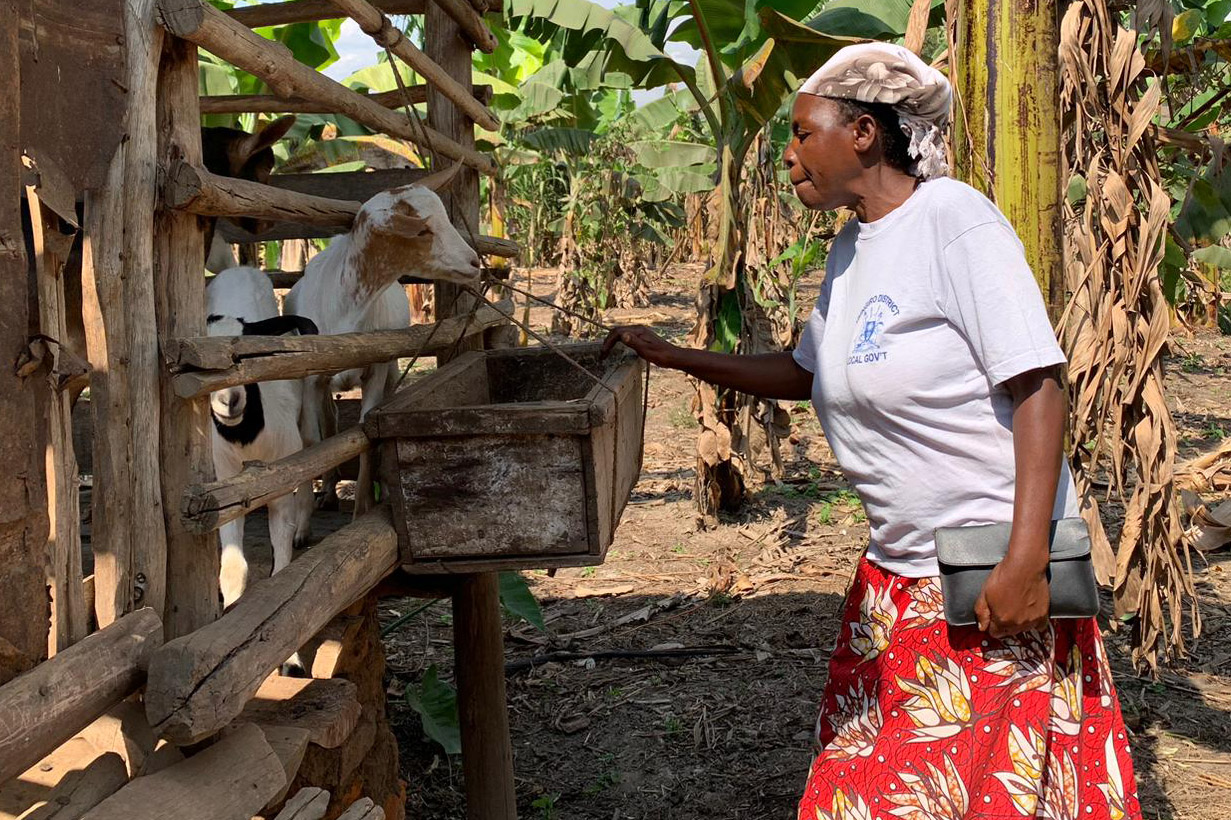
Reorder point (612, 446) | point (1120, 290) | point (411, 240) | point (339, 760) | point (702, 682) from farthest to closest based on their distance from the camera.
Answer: point (702, 682)
point (411, 240)
point (1120, 290)
point (612, 446)
point (339, 760)

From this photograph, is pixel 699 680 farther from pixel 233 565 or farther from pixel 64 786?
pixel 64 786

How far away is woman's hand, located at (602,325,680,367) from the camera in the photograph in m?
3.21

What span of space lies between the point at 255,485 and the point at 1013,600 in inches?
61.6

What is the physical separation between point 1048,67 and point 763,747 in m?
3.01

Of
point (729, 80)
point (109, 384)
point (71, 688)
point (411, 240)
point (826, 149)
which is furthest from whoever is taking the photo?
point (729, 80)

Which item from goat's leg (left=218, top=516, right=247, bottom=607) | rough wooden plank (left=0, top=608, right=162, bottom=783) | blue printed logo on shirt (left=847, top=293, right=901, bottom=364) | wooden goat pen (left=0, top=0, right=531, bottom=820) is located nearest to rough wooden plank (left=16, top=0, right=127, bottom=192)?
wooden goat pen (left=0, top=0, right=531, bottom=820)

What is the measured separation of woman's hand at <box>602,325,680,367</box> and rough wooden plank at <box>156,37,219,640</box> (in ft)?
4.13

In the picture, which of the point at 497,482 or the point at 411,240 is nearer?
the point at 497,482

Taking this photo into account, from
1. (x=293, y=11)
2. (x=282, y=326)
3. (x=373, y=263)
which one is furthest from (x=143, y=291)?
(x=293, y=11)

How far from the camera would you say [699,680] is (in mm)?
5605

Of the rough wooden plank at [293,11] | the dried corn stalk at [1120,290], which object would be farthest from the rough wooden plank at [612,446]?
the rough wooden plank at [293,11]

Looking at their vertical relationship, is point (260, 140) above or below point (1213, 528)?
above

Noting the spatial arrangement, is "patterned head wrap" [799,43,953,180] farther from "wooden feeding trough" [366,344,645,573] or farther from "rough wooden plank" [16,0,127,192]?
"rough wooden plank" [16,0,127,192]

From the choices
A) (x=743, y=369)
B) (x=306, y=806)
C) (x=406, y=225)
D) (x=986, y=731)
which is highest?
(x=406, y=225)
